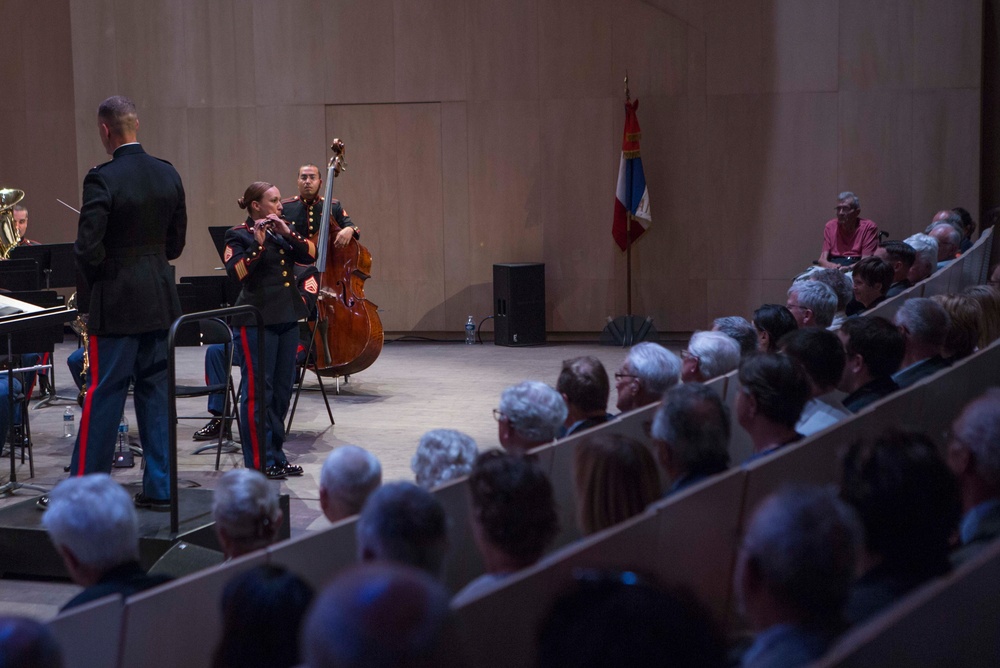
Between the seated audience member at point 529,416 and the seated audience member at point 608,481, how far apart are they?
72 cm

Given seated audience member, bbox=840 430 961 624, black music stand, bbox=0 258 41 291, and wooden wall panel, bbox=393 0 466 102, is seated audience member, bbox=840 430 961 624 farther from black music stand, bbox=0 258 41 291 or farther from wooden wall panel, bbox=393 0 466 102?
wooden wall panel, bbox=393 0 466 102

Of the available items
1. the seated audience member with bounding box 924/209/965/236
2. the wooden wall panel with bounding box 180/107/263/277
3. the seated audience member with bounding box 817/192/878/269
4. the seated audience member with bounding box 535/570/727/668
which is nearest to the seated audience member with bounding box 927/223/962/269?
the seated audience member with bounding box 924/209/965/236

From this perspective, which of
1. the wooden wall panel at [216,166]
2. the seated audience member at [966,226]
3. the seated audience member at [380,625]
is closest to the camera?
the seated audience member at [380,625]

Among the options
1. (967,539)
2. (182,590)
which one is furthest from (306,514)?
(967,539)

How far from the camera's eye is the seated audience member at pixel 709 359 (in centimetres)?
425

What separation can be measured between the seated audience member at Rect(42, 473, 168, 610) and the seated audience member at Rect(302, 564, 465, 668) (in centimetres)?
132

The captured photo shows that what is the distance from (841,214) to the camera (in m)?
9.12

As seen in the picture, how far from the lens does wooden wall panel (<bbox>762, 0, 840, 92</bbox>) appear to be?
10102mm

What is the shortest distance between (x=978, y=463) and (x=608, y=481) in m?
0.82

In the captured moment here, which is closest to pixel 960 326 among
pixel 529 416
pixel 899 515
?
pixel 529 416

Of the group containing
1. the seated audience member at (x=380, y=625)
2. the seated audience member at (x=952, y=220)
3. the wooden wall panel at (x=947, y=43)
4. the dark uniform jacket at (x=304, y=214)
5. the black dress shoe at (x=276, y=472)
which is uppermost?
the wooden wall panel at (x=947, y=43)

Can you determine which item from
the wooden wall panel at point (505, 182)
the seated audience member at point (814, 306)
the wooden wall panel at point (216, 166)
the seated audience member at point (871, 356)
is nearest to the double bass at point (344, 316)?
the seated audience member at point (814, 306)

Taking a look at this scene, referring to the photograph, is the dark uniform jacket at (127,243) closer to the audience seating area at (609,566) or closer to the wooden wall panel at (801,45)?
the audience seating area at (609,566)

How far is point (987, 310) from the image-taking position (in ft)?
17.0
